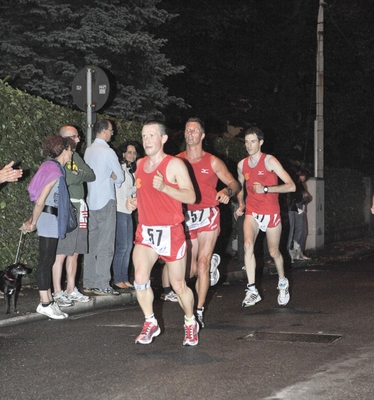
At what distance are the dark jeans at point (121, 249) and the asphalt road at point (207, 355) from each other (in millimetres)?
1333

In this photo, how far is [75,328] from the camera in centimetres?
893

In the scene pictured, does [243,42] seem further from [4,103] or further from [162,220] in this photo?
[162,220]

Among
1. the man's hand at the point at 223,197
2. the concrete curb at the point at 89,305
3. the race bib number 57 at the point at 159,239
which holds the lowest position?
the concrete curb at the point at 89,305

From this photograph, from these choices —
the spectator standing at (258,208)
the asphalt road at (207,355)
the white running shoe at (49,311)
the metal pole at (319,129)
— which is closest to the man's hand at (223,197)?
the spectator standing at (258,208)

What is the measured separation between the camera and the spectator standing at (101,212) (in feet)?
36.9

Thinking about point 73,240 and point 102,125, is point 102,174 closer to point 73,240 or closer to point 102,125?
point 102,125

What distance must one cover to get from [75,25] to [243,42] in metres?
12.6

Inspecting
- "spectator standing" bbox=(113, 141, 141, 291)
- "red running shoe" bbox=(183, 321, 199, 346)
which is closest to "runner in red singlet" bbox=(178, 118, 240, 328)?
"red running shoe" bbox=(183, 321, 199, 346)

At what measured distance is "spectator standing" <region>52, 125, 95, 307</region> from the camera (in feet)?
34.1

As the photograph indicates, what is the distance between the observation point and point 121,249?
472 inches

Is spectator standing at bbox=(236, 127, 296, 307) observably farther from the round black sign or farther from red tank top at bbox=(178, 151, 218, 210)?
the round black sign

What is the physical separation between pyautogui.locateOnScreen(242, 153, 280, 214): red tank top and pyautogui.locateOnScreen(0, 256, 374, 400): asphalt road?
1204 mm

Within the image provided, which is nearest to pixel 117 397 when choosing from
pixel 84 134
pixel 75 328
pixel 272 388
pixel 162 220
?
pixel 272 388

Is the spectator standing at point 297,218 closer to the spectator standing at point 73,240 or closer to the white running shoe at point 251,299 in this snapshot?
the white running shoe at point 251,299
